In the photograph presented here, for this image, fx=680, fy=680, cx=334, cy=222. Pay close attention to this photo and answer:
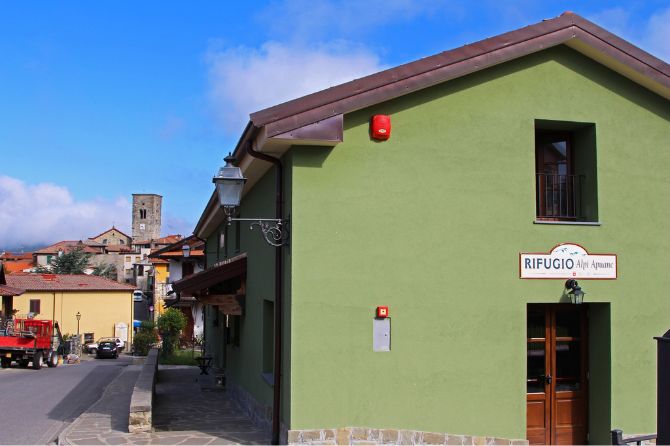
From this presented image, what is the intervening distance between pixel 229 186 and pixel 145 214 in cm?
11846

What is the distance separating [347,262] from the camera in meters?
8.78

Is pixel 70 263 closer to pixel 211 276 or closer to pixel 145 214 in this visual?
pixel 145 214

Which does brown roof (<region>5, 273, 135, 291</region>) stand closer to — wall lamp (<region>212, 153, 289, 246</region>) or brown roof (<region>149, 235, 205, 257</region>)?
brown roof (<region>149, 235, 205, 257</region>)

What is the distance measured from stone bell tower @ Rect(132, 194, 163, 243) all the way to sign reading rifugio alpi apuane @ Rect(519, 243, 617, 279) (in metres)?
118

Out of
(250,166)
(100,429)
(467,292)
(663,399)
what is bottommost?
(100,429)

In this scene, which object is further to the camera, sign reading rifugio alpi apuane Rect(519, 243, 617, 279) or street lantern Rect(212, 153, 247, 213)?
sign reading rifugio alpi apuane Rect(519, 243, 617, 279)

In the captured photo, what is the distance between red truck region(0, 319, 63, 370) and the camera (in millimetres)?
30438

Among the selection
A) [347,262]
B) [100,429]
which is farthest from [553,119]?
[100,429]

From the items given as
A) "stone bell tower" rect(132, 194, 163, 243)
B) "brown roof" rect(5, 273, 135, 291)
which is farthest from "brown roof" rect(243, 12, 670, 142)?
"stone bell tower" rect(132, 194, 163, 243)

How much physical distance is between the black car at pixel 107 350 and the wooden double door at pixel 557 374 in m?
42.5

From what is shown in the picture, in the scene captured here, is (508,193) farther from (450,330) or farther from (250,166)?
(250,166)

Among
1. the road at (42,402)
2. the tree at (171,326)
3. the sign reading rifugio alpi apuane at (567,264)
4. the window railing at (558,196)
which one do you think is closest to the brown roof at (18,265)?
the tree at (171,326)

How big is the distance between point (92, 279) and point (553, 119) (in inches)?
2107

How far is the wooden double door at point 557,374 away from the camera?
967 centimetres
